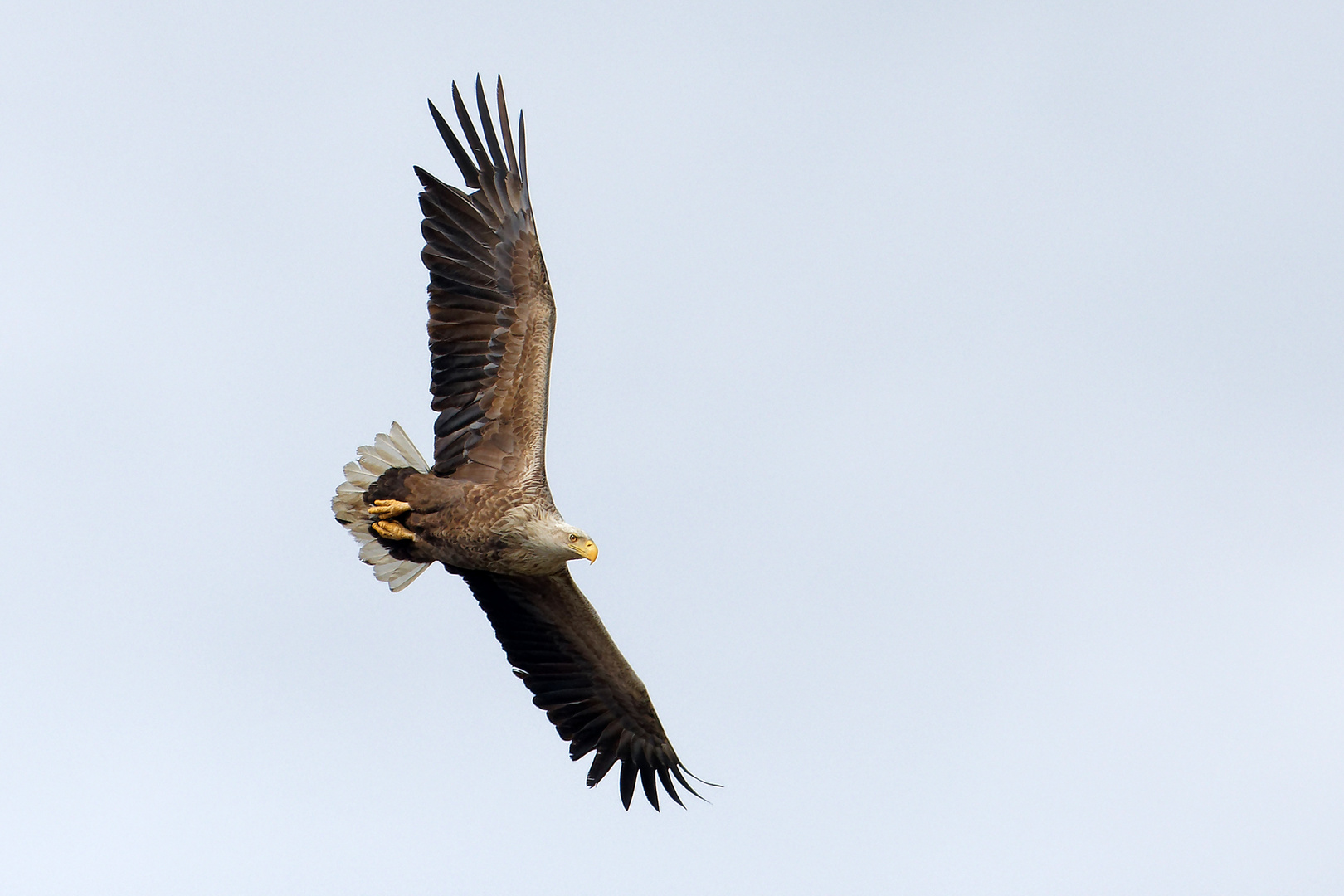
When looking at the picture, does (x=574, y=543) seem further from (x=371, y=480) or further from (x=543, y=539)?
(x=371, y=480)

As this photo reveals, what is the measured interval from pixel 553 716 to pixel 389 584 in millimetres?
1628

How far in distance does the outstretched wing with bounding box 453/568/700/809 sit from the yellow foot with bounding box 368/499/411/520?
41.5 inches

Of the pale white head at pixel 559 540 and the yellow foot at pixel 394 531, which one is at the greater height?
the pale white head at pixel 559 540

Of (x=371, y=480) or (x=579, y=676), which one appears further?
(x=579, y=676)

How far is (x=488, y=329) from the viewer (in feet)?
39.4

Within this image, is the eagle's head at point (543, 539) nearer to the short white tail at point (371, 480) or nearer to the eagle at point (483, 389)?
the eagle at point (483, 389)

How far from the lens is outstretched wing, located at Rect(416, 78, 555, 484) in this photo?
12.0 metres

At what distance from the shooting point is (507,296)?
1202 centimetres

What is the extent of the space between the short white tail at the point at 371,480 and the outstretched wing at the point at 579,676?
0.64 meters

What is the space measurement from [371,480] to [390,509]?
794mm

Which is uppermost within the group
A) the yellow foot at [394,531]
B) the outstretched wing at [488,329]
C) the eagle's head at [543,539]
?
the outstretched wing at [488,329]

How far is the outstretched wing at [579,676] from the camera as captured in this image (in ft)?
42.5

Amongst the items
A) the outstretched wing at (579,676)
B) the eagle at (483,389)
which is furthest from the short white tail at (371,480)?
the outstretched wing at (579,676)

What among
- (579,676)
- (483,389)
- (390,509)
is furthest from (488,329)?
(579,676)
